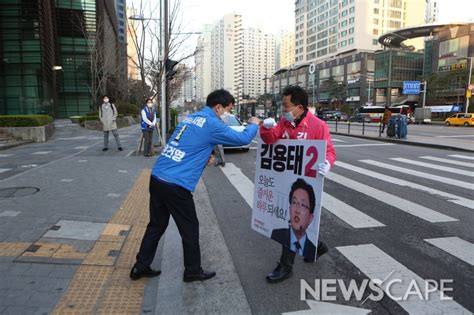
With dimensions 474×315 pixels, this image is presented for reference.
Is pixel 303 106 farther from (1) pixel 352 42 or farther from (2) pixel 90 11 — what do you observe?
(1) pixel 352 42

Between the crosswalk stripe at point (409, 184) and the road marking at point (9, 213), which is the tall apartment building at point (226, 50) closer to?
the crosswalk stripe at point (409, 184)

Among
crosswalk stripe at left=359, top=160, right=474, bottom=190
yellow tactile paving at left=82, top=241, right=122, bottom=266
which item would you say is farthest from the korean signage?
yellow tactile paving at left=82, top=241, right=122, bottom=266

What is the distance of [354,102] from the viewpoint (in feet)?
334

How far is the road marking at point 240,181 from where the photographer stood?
7.45 m

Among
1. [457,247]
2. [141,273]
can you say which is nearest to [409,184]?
[457,247]

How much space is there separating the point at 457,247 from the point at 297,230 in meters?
2.27

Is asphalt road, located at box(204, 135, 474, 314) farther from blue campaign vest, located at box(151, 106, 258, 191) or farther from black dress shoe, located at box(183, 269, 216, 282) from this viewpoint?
blue campaign vest, located at box(151, 106, 258, 191)

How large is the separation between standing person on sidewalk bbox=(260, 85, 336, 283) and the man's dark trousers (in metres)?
0.79

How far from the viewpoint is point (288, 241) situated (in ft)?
12.4

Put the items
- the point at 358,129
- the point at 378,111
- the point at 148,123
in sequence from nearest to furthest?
the point at 148,123 < the point at 358,129 < the point at 378,111

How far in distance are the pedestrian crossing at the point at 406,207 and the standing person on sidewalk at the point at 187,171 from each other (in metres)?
1.78

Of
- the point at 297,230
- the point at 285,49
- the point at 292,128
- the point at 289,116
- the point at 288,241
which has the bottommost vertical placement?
the point at 288,241

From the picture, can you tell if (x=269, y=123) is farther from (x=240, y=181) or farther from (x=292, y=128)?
(x=240, y=181)

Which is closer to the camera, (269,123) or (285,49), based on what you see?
(269,123)
